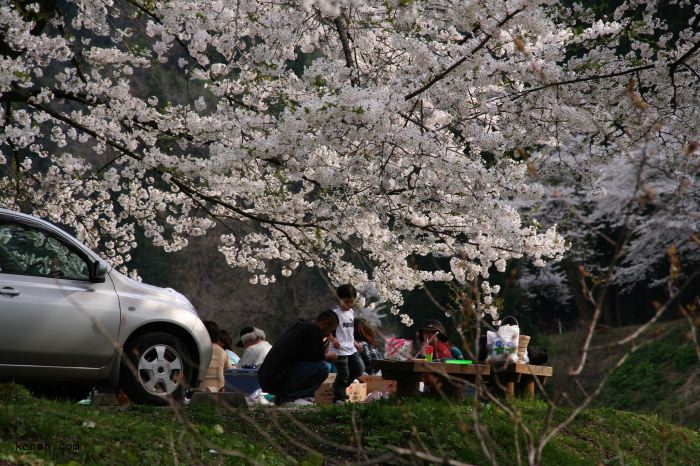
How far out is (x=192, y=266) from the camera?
35656mm

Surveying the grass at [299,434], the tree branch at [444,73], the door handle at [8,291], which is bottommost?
the grass at [299,434]

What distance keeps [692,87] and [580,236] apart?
64.8 ft

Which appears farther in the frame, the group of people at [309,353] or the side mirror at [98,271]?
the group of people at [309,353]

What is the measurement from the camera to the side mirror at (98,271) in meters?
8.59

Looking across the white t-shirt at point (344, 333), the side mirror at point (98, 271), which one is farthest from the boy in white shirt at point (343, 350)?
the side mirror at point (98, 271)

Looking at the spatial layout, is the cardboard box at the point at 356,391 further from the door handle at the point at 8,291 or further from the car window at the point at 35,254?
the door handle at the point at 8,291

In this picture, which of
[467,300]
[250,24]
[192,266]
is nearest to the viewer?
[467,300]

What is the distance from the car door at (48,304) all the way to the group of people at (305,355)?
182 centimetres

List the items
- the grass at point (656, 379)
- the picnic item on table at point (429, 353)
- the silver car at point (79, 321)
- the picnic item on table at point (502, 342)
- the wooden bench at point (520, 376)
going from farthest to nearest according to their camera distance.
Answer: the grass at point (656, 379), the picnic item on table at point (429, 353), the wooden bench at point (520, 376), the picnic item on table at point (502, 342), the silver car at point (79, 321)

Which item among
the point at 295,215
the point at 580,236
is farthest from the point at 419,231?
the point at 580,236

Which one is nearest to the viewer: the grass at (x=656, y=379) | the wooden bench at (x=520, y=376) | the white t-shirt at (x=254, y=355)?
the wooden bench at (x=520, y=376)

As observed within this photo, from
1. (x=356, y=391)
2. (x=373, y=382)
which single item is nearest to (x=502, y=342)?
(x=356, y=391)

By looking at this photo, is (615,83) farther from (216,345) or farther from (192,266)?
(192,266)

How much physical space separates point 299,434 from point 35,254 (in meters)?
2.80
